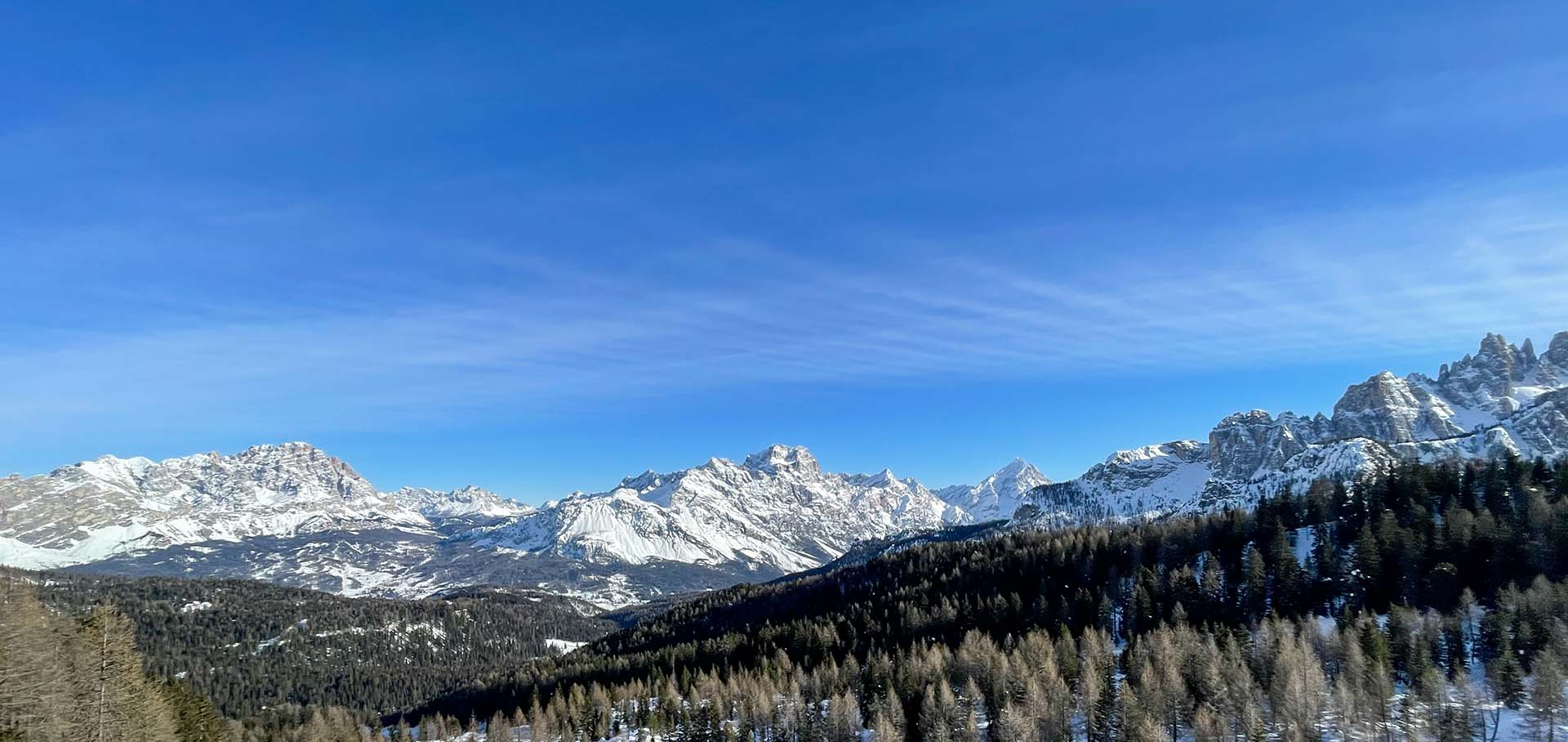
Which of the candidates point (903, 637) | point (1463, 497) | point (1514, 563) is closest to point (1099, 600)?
point (903, 637)

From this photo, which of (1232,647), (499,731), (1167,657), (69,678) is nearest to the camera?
(69,678)

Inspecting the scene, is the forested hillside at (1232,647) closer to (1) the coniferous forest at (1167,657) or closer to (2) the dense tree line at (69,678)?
(1) the coniferous forest at (1167,657)

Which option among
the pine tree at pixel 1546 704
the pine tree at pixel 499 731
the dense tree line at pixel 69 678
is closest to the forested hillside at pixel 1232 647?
the pine tree at pixel 1546 704

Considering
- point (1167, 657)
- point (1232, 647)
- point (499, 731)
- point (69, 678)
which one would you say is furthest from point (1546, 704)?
point (499, 731)

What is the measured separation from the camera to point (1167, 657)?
373ft

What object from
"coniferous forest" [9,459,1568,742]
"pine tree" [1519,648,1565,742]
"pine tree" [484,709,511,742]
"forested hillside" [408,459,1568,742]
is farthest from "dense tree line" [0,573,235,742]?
"pine tree" [1519,648,1565,742]

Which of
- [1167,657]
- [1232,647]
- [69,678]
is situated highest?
[69,678]

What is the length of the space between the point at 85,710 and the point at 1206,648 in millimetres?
127921

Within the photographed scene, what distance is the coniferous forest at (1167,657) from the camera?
64.9 m

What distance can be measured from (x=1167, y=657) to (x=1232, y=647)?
9.68m

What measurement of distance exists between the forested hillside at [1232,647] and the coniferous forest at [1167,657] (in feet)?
1.53

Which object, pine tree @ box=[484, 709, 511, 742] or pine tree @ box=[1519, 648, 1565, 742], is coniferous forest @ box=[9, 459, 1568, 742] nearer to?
pine tree @ box=[1519, 648, 1565, 742]

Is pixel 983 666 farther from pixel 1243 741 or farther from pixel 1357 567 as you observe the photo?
pixel 1357 567

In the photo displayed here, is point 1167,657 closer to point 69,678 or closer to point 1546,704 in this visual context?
point 1546,704
